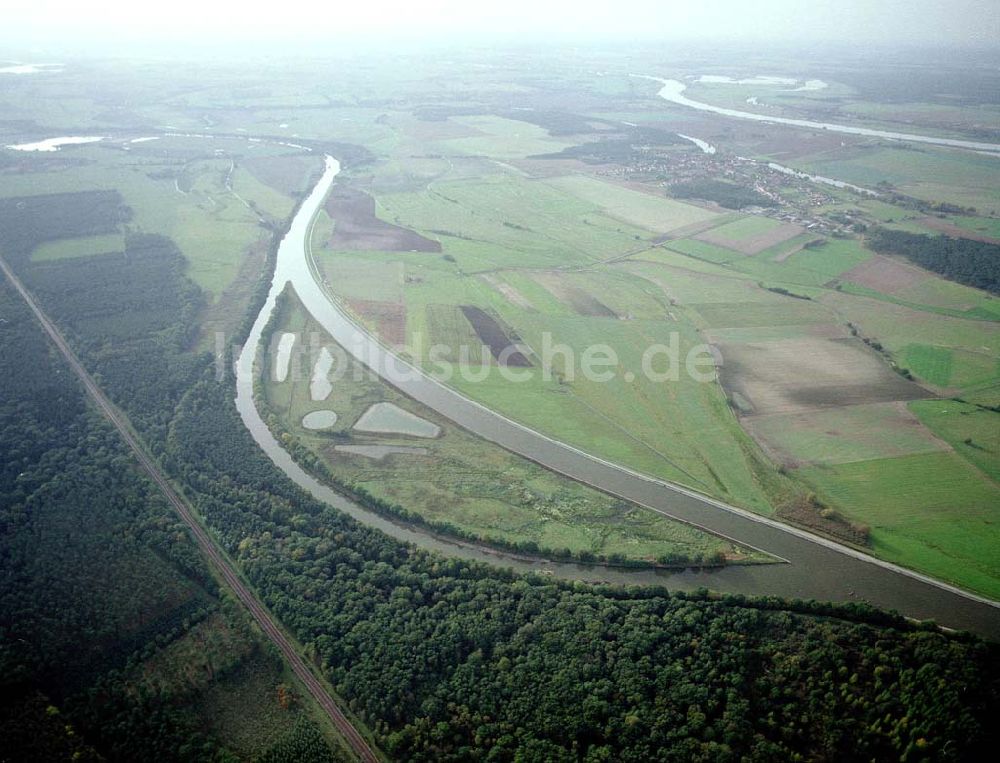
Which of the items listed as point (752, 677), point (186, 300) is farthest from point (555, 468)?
point (186, 300)

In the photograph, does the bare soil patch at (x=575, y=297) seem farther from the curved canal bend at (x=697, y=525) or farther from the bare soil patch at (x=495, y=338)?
the curved canal bend at (x=697, y=525)

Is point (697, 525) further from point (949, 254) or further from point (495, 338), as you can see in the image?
point (949, 254)

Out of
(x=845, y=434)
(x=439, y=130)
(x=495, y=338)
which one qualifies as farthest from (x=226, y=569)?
(x=439, y=130)

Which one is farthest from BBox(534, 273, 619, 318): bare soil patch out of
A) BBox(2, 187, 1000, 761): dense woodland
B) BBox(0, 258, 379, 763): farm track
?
BBox(0, 258, 379, 763): farm track

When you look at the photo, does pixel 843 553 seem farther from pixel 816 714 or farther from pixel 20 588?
pixel 20 588

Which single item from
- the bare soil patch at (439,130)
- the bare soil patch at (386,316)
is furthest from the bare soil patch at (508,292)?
the bare soil patch at (439,130)

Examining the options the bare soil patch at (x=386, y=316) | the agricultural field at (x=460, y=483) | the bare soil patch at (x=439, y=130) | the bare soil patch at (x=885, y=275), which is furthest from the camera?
the bare soil patch at (x=439, y=130)

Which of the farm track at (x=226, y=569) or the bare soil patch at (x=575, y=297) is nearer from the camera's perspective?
the farm track at (x=226, y=569)
